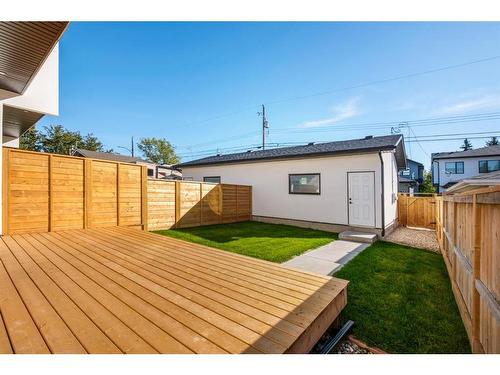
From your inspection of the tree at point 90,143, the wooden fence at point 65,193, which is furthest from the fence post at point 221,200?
the tree at point 90,143

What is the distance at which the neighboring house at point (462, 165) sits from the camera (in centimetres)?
2312

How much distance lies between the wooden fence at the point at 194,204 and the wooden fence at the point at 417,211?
725cm

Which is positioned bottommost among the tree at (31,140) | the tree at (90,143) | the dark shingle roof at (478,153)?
the dark shingle roof at (478,153)

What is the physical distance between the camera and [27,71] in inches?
162

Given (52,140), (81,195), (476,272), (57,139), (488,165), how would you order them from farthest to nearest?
(57,139)
(52,140)
(488,165)
(81,195)
(476,272)

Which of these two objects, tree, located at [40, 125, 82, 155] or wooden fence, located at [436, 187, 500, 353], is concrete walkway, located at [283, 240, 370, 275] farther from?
tree, located at [40, 125, 82, 155]

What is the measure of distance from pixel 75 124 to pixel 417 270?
1433 inches

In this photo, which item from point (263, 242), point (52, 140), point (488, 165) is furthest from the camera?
point (52, 140)

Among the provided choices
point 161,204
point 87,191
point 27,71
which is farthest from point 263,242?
point 27,71

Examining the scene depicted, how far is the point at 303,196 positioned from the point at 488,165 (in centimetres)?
2609

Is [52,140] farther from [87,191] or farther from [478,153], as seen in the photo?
[478,153]

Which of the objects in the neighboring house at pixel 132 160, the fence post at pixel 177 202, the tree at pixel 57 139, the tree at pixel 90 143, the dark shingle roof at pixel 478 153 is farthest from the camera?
the tree at pixel 90 143

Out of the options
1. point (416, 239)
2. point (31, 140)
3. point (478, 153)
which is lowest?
point (416, 239)

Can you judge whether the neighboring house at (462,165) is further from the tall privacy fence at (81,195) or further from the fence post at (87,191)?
the fence post at (87,191)
